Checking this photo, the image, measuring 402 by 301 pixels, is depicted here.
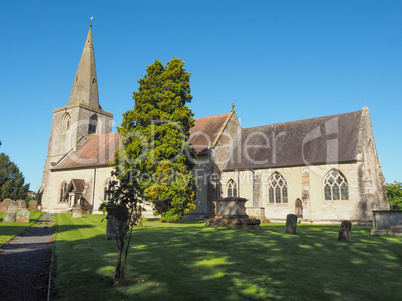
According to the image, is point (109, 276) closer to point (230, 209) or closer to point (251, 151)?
point (230, 209)

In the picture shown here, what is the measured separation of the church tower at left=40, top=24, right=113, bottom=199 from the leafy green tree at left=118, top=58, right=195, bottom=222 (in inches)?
928

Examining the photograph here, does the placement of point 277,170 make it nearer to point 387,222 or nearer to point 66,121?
point 387,222

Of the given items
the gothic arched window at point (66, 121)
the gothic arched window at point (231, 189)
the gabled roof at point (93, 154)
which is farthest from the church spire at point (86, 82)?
the gothic arched window at point (231, 189)

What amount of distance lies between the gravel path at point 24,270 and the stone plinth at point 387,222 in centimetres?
1571

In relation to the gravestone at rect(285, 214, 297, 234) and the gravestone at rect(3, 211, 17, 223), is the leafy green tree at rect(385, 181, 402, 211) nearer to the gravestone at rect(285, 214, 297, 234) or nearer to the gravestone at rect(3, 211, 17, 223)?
the gravestone at rect(285, 214, 297, 234)

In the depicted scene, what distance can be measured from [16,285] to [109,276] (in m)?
2.05

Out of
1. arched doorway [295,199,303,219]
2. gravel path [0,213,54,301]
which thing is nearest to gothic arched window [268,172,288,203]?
arched doorway [295,199,303,219]

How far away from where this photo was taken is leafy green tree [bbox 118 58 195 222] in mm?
23938

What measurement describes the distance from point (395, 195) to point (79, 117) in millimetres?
44476

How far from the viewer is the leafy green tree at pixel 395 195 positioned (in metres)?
34.7

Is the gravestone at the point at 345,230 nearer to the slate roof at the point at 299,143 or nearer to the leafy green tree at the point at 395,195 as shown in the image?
the slate roof at the point at 299,143

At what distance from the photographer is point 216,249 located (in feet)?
34.6

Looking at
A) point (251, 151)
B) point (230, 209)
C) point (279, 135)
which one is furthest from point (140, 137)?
point (279, 135)

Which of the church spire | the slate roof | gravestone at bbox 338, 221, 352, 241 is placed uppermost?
the church spire
